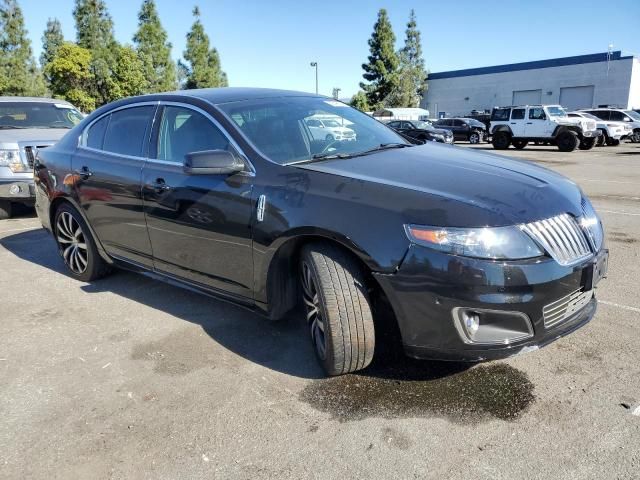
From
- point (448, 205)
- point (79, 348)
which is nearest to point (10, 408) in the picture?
point (79, 348)

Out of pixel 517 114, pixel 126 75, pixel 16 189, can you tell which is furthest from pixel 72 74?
pixel 16 189

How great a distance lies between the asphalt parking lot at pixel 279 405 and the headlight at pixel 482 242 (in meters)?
0.83

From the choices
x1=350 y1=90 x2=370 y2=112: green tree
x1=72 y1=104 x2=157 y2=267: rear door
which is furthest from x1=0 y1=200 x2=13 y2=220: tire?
x1=350 y1=90 x2=370 y2=112: green tree

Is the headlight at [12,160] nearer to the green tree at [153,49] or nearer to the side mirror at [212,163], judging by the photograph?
the side mirror at [212,163]

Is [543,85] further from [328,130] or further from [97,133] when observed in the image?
[97,133]

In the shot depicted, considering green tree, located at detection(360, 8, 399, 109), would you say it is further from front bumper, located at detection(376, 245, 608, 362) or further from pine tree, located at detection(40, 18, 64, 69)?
front bumper, located at detection(376, 245, 608, 362)

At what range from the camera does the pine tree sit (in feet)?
178

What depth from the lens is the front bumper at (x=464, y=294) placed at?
2.38 meters

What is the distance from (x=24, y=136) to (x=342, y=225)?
6.70 meters

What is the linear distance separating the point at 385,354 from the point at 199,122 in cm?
195

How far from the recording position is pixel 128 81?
38094mm

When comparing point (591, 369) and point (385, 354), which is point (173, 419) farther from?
point (591, 369)

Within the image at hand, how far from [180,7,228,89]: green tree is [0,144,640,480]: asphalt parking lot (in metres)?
47.1

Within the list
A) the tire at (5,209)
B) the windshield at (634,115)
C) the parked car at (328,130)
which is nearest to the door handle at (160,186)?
the parked car at (328,130)
